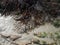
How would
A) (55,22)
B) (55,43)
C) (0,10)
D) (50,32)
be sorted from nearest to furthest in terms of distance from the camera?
(55,43) < (50,32) < (55,22) < (0,10)

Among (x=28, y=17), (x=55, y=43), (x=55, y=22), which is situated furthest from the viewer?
(x=28, y=17)

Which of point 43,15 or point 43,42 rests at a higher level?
point 43,15

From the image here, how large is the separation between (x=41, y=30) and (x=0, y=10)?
139 cm

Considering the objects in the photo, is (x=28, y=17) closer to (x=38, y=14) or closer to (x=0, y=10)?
(x=38, y=14)

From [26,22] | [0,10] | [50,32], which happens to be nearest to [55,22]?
[50,32]

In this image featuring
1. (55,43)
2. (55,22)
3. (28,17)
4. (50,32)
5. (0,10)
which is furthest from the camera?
(0,10)

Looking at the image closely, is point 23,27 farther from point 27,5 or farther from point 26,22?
point 27,5

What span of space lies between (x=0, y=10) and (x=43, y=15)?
1.17 metres

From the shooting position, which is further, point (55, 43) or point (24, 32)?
point (24, 32)

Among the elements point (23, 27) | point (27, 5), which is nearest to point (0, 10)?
point (27, 5)

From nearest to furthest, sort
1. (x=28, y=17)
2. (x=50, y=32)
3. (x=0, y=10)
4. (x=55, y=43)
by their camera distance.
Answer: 1. (x=55, y=43)
2. (x=50, y=32)
3. (x=28, y=17)
4. (x=0, y=10)

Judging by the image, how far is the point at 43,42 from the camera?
3.67 m

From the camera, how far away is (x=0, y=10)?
4.86 metres

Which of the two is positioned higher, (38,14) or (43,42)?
(38,14)
